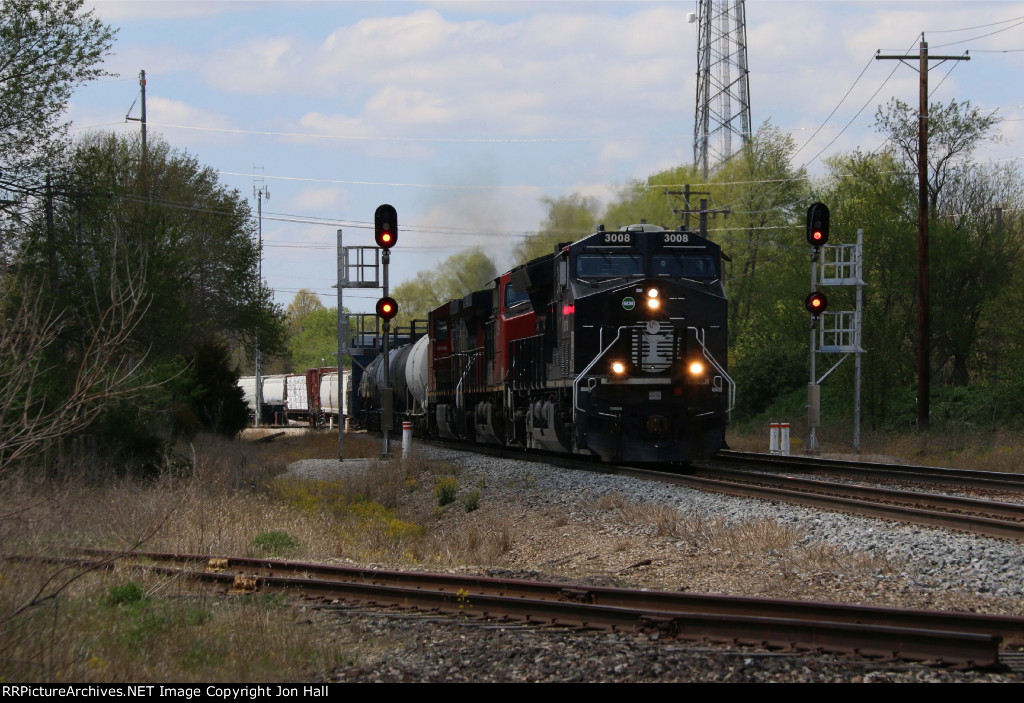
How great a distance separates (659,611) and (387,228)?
43.6ft

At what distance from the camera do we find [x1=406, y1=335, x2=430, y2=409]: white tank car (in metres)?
29.0

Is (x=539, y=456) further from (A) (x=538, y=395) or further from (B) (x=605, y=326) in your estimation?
(B) (x=605, y=326)

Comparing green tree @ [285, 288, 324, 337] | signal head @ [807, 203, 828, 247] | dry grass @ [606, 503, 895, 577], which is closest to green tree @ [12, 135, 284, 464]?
dry grass @ [606, 503, 895, 577]

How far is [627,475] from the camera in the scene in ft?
52.1

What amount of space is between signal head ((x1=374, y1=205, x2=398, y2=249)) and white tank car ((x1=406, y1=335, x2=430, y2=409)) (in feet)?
29.8

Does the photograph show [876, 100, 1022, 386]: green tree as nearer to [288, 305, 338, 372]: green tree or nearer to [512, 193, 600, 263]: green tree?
[512, 193, 600, 263]: green tree

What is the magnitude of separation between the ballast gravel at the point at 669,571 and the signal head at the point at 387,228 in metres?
5.70

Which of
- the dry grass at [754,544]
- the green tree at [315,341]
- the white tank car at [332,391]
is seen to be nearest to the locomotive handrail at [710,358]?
the dry grass at [754,544]

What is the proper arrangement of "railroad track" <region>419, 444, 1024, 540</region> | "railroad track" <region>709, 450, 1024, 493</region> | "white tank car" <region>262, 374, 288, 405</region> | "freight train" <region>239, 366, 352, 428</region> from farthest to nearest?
"white tank car" <region>262, 374, 288, 405</region>
"freight train" <region>239, 366, 352, 428</region>
"railroad track" <region>709, 450, 1024, 493</region>
"railroad track" <region>419, 444, 1024, 540</region>

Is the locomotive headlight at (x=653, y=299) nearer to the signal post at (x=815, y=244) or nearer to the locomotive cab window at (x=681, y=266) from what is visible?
the locomotive cab window at (x=681, y=266)

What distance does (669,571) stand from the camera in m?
9.06

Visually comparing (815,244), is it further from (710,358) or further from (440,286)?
(440,286)

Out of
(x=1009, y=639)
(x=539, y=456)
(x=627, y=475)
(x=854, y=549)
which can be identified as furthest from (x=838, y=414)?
(x=1009, y=639)

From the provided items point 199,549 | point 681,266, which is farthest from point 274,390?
point 199,549
